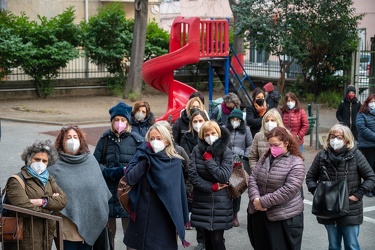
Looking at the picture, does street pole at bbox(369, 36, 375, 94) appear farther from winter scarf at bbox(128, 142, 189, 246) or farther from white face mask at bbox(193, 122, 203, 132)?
winter scarf at bbox(128, 142, 189, 246)

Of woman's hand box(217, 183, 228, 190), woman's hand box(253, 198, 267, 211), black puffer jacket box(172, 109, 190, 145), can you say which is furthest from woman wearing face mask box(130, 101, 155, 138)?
woman's hand box(253, 198, 267, 211)

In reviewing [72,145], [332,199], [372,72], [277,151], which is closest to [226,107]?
[332,199]

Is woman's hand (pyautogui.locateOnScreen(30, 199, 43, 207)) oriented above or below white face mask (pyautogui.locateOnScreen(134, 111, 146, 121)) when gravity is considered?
below

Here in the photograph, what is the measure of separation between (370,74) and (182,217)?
52.9 ft

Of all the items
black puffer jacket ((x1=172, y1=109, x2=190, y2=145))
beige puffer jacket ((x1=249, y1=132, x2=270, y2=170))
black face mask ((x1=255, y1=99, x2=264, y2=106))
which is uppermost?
black face mask ((x1=255, y1=99, x2=264, y2=106))

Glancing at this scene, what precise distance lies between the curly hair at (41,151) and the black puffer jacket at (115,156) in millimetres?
1072

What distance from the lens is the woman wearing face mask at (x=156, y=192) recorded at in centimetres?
662

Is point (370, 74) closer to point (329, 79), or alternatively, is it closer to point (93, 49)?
point (329, 79)

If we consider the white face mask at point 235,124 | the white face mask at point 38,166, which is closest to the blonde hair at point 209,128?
the white face mask at point 38,166

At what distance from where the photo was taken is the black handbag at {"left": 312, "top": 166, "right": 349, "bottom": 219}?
281 inches

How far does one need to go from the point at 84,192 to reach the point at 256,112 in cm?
511

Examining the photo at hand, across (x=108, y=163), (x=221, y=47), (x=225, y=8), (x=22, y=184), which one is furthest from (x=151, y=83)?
(x=225, y=8)

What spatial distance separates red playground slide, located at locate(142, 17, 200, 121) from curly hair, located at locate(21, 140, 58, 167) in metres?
10.3

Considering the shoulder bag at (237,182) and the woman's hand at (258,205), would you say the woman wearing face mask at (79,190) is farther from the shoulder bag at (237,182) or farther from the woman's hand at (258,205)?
the woman's hand at (258,205)
